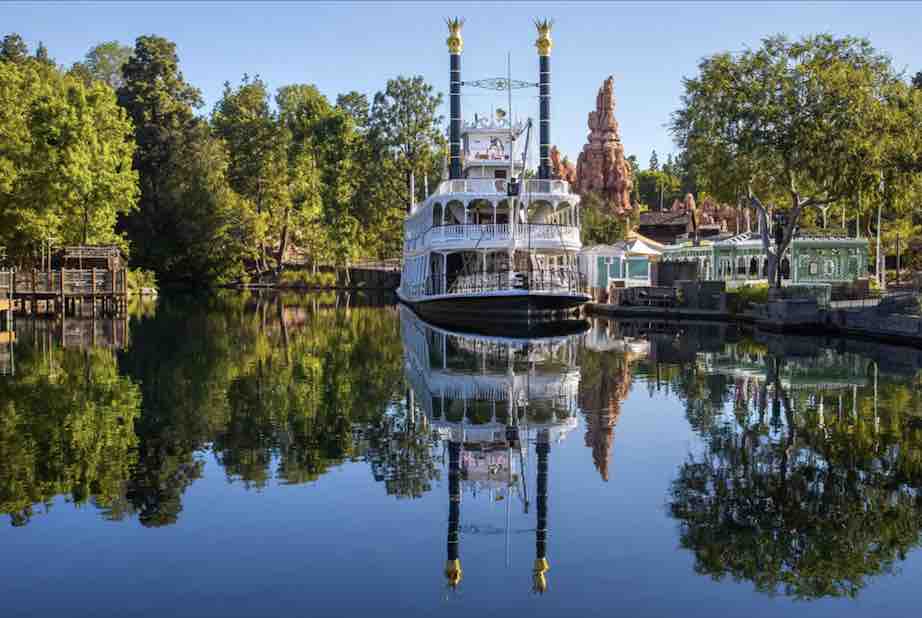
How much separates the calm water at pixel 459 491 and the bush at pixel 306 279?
232 feet

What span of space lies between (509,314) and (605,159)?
92.2 m

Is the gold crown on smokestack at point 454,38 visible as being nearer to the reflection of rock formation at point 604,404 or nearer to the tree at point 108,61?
the reflection of rock formation at point 604,404

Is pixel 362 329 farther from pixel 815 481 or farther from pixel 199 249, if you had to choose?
pixel 199 249

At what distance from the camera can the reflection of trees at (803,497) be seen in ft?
33.0

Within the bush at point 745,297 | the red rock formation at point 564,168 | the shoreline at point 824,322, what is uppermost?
the red rock formation at point 564,168

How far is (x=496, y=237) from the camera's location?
1777 inches

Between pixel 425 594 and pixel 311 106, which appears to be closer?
pixel 425 594

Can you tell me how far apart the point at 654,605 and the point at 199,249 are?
84764 millimetres

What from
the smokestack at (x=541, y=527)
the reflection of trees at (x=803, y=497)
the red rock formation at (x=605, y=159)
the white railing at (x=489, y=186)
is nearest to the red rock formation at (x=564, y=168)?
the red rock formation at (x=605, y=159)

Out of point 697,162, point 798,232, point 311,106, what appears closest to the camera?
point 697,162

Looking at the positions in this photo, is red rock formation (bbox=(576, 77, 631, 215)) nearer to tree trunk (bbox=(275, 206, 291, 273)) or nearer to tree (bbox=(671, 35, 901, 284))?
tree trunk (bbox=(275, 206, 291, 273))

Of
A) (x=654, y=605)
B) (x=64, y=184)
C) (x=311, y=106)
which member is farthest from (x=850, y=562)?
(x=311, y=106)

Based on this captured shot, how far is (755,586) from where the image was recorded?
31.3 feet

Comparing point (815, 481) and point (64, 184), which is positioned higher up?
point (64, 184)
